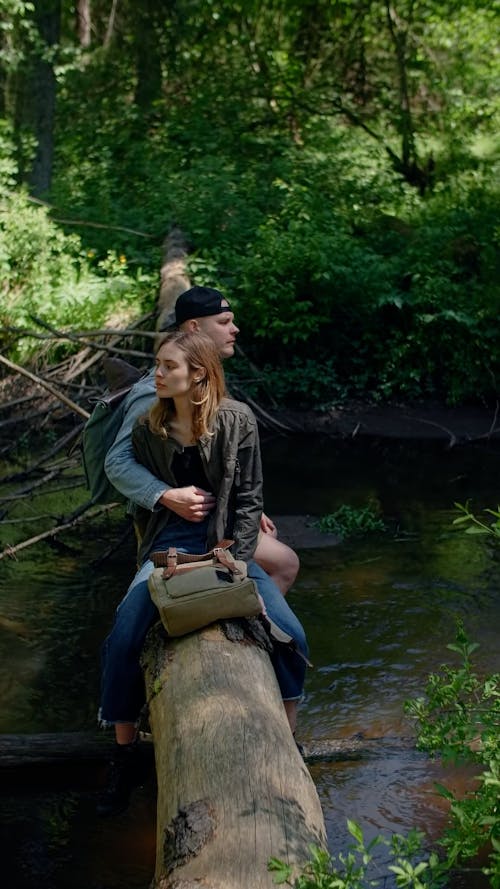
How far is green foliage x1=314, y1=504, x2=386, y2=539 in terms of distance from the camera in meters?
9.22

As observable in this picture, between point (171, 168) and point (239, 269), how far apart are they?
4532mm

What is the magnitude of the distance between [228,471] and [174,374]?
0.49 meters

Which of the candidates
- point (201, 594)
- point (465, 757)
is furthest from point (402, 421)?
point (465, 757)

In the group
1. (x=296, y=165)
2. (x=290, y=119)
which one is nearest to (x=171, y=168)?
(x=296, y=165)

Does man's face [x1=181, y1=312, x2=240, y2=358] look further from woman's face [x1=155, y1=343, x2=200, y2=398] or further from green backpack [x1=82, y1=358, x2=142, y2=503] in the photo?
woman's face [x1=155, y1=343, x2=200, y2=398]

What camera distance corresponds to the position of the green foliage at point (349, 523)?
9219mm

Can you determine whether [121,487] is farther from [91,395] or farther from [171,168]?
[171,168]

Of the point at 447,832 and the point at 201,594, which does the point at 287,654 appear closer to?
the point at 201,594

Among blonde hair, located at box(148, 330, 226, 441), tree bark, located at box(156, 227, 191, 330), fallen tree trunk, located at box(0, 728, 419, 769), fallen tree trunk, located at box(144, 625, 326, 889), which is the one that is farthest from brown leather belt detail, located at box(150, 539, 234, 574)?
tree bark, located at box(156, 227, 191, 330)

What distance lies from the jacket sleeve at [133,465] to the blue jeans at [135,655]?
29 cm

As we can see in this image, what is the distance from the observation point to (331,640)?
6.95m

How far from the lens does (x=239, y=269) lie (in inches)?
502

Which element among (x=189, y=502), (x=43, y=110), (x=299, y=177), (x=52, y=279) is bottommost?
(x=189, y=502)

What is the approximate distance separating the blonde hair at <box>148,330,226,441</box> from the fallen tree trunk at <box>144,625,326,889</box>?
0.93m
